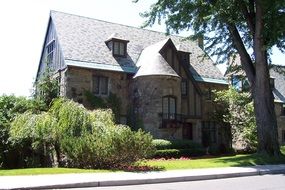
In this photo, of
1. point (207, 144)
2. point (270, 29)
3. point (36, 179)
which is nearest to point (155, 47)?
point (207, 144)

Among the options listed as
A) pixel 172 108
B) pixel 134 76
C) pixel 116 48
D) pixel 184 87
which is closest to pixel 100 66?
pixel 134 76

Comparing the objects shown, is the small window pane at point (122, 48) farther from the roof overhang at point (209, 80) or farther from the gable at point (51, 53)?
the roof overhang at point (209, 80)

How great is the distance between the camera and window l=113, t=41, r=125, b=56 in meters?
32.5

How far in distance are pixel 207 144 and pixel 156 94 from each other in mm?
9355

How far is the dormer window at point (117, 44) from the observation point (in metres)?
32.3

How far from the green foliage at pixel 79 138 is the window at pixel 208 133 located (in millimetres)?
16926

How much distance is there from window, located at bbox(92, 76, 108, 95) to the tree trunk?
12.0 metres

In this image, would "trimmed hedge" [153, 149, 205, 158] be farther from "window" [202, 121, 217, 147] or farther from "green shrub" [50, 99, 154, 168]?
"window" [202, 121, 217, 147]

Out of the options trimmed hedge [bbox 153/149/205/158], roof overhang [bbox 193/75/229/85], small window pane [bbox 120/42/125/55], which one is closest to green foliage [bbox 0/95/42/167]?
trimmed hedge [bbox 153/149/205/158]

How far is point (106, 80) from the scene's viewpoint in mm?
31000

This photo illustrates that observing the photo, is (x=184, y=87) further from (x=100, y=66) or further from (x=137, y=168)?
(x=137, y=168)

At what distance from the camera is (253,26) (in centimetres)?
2386

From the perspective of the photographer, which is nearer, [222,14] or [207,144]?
[222,14]

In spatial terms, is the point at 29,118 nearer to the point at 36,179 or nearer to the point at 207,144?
the point at 36,179
